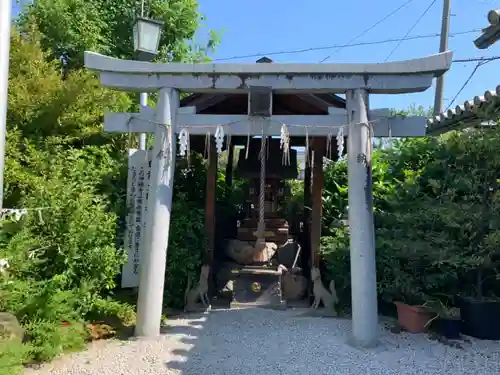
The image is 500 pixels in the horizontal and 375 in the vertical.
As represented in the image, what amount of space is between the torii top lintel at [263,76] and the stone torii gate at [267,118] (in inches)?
0.4

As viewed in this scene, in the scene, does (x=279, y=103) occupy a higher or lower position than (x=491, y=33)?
lower

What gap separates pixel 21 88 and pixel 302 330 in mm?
5337

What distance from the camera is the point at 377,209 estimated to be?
6730 millimetres

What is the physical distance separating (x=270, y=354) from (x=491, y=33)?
4.45 metres

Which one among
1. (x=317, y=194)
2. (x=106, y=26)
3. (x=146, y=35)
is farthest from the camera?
(x=106, y=26)

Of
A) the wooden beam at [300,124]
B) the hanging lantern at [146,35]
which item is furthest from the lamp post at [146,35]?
the wooden beam at [300,124]

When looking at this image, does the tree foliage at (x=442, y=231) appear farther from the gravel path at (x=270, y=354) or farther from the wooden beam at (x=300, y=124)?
the wooden beam at (x=300, y=124)

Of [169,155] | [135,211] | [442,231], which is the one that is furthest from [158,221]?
[442,231]

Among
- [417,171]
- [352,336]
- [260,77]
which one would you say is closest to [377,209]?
[417,171]

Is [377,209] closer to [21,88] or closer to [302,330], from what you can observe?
[302,330]

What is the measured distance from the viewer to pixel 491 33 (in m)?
4.93

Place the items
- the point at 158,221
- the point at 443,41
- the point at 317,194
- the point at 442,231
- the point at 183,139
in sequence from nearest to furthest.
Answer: the point at 158,221, the point at 183,139, the point at 442,231, the point at 317,194, the point at 443,41

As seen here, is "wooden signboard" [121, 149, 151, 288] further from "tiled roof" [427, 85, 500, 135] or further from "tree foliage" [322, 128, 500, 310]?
"tiled roof" [427, 85, 500, 135]

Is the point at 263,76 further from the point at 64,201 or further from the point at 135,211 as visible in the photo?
the point at 64,201
